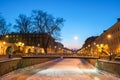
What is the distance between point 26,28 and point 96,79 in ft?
231

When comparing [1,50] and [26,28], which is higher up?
[26,28]

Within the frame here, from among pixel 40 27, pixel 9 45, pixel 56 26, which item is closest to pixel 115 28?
pixel 56 26

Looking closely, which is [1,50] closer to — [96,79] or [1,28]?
[1,28]

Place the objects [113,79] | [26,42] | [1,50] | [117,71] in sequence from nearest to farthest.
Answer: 1. [113,79]
2. [117,71]
3. [1,50]
4. [26,42]

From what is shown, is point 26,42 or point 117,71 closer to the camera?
point 117,71

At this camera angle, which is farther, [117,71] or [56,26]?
[56,26]

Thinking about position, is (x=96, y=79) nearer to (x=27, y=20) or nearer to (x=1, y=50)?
(x=1, y=50)

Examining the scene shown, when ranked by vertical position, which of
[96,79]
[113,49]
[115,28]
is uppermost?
[115,28]

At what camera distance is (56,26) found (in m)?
84.4

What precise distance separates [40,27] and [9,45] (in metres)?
14.0

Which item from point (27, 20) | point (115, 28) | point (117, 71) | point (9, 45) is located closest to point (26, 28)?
point (27, 20)

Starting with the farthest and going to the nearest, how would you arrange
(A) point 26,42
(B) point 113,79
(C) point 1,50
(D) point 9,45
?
(A) point 26,42
(D) point 9,45
(C) point 1,50
(B) point 113,79

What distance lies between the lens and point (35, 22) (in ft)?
274

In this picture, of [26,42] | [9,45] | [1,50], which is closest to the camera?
[1,50]
